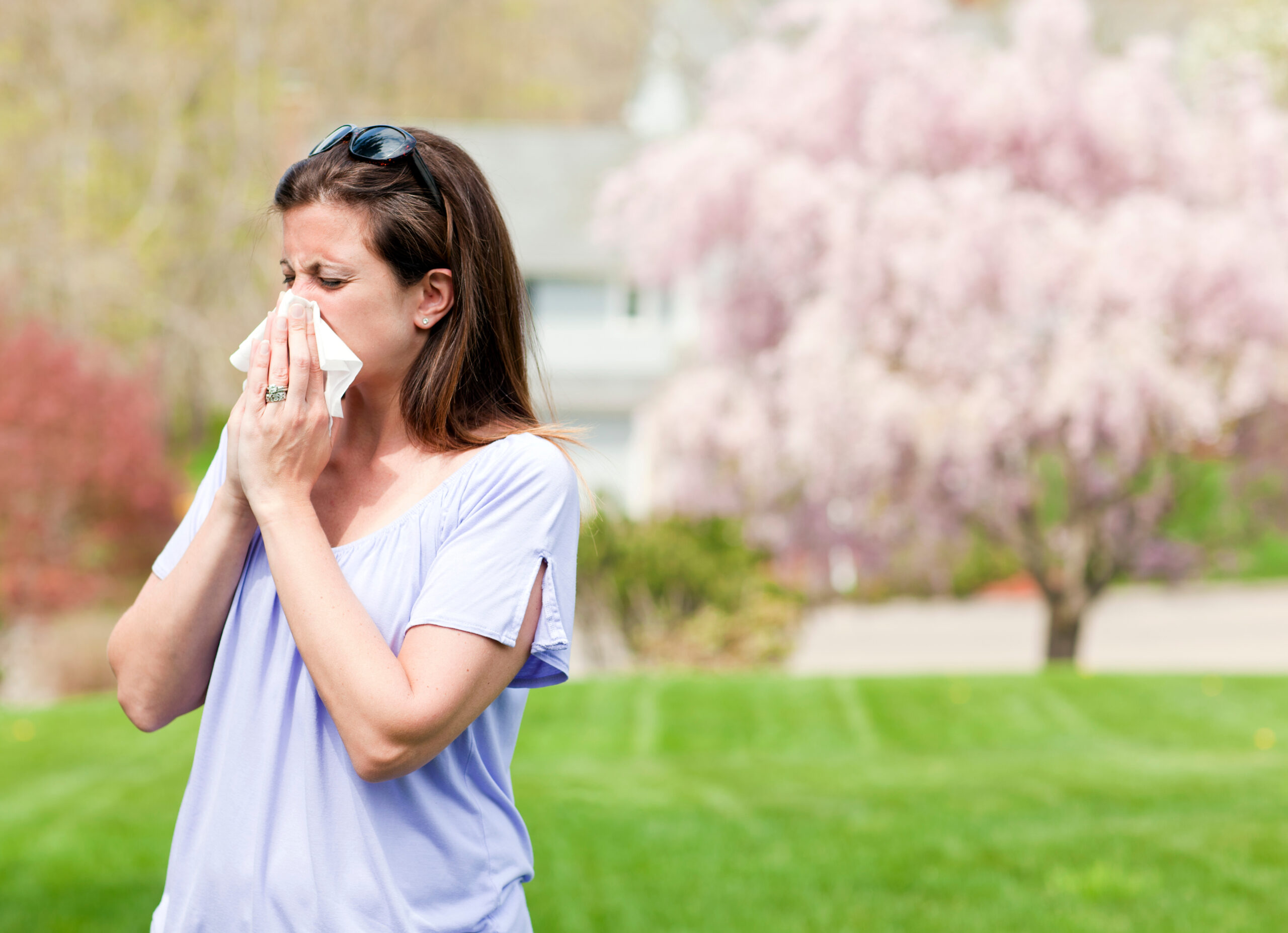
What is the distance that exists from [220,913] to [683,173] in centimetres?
1140

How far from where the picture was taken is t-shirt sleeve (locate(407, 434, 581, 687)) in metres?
1.57

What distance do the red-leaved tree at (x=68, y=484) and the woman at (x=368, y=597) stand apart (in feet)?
35.8

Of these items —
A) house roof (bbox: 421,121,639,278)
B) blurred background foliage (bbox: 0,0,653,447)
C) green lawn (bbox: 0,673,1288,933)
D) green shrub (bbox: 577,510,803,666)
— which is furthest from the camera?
house roof (bbox: 421,121,639,278)

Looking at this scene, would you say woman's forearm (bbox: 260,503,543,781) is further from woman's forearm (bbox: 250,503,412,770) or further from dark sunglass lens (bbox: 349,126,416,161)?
dark sunglass lens (bbox: 349,126,416,161)

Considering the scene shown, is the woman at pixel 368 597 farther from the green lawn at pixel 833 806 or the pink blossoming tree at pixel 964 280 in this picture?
the pink blossoming tree at pixel 964 280

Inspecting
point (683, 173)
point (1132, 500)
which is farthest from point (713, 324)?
point (1132, 500)

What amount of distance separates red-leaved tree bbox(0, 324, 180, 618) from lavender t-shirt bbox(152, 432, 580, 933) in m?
10.9

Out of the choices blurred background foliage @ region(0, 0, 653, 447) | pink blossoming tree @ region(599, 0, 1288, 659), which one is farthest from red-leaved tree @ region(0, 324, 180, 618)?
blurred background foliage @ region(0, 0, 653, 447)

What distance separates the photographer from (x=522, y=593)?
1.60 m

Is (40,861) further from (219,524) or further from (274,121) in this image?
(274,121)

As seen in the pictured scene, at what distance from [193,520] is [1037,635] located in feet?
56.4

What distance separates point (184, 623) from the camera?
1.66 meters

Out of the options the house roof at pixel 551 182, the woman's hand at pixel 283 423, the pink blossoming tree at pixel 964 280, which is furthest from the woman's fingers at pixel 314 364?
the house roof at pixel 551 182

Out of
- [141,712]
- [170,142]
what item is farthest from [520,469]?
[170,142]
